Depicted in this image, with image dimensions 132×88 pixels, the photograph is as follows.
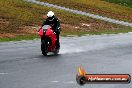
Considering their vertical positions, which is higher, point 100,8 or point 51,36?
point 51,36

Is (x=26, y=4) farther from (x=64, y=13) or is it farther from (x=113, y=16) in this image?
(x=113, y=16)

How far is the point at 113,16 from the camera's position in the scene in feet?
202

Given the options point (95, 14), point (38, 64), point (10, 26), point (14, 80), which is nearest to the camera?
point (14, 80)

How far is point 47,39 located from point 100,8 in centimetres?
4677

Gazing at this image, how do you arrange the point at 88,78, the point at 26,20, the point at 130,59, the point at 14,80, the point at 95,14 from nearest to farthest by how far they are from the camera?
the point at 88,78 < the point at 14,80 < the point at 130,59 < the point at 26,20 < the point at 95,14

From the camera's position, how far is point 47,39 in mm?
19422

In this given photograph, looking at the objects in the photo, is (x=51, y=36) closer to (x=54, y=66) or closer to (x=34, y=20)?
(x=54, y=66)

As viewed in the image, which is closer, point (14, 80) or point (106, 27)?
point (14, 80)

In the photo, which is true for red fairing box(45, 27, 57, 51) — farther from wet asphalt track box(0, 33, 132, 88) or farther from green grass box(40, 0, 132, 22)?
green grass box(40, 0, 132, 22)

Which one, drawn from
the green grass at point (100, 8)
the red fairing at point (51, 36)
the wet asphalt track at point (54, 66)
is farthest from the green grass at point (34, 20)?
the red fairing at point (51, 36)

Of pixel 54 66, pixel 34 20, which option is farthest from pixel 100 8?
pixel 54 66

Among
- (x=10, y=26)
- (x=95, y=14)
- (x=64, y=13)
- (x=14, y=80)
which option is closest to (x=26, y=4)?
(x=64, y=13)

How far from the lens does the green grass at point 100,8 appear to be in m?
62.4

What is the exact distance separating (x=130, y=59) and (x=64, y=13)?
36.7 metres
